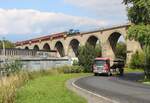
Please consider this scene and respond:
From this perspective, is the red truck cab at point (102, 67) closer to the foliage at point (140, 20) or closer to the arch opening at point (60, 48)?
the foliage at point (140, 20)

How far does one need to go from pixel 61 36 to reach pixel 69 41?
17.6 feet

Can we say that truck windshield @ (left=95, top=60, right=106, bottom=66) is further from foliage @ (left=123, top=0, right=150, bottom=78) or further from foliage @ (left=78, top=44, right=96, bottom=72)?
foliage @ (left=123, top=0, right=150, bottom=78)

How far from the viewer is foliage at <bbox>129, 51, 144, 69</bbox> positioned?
82.1m

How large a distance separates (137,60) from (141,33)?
41.0 m

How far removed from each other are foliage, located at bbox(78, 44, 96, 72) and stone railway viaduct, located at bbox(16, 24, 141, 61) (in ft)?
27.1

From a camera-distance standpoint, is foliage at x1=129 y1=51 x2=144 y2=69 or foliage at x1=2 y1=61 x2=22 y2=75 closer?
foliage at x1=2 y1=61 x2=22 y2=75

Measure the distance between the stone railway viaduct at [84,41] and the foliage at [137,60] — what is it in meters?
2.71

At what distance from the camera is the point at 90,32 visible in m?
109

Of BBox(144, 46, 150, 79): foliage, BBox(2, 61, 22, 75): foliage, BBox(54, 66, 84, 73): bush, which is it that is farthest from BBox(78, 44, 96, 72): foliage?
BBox(2, 61, 22, 75): foliage

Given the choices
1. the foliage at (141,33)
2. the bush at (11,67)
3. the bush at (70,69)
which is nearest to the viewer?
the bush at (11,67)

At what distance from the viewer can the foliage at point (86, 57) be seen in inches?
2795

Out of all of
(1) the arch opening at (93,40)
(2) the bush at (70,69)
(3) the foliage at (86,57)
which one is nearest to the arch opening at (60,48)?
(1) the arch opening at (93,40)

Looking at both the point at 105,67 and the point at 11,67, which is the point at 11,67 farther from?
the point at 105,67

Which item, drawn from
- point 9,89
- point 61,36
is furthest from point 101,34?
point 9,89
